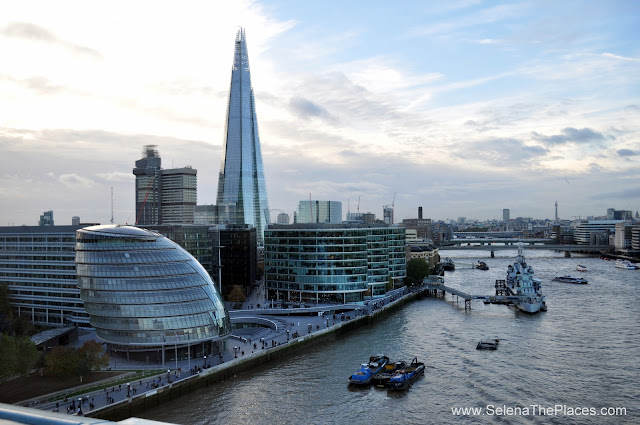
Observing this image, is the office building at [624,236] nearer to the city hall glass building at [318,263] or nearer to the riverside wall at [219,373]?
the city hall glass building at [318,263]

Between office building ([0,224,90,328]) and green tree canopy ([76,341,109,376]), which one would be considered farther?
office building ([0,224,90,328])

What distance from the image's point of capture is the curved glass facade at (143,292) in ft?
146

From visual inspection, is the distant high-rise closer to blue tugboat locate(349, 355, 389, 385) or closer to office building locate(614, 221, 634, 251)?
blue tugboat locate(349, 355, 389, 385)

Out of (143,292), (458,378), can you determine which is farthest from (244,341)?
(458,378)

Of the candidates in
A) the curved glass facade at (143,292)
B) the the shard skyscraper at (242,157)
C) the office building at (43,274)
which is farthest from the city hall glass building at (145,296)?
the the shard skyscraper at (242,157)

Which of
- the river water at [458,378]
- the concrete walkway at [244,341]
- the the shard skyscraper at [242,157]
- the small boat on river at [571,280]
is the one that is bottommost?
the river water at [458,378]

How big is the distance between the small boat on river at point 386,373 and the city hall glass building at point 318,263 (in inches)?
1325

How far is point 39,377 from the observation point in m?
39.1

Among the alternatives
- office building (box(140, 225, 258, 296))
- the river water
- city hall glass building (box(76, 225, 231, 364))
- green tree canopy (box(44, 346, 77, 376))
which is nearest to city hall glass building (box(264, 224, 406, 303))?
office building (box(140, 225, 258, 296))

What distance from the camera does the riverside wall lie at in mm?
33375

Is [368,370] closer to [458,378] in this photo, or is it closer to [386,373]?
[386,373]

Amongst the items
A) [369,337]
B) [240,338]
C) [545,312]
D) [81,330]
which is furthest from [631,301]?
[81,330]

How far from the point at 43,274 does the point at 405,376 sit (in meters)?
41.4

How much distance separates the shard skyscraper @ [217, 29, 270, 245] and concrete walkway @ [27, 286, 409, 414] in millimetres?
59311
